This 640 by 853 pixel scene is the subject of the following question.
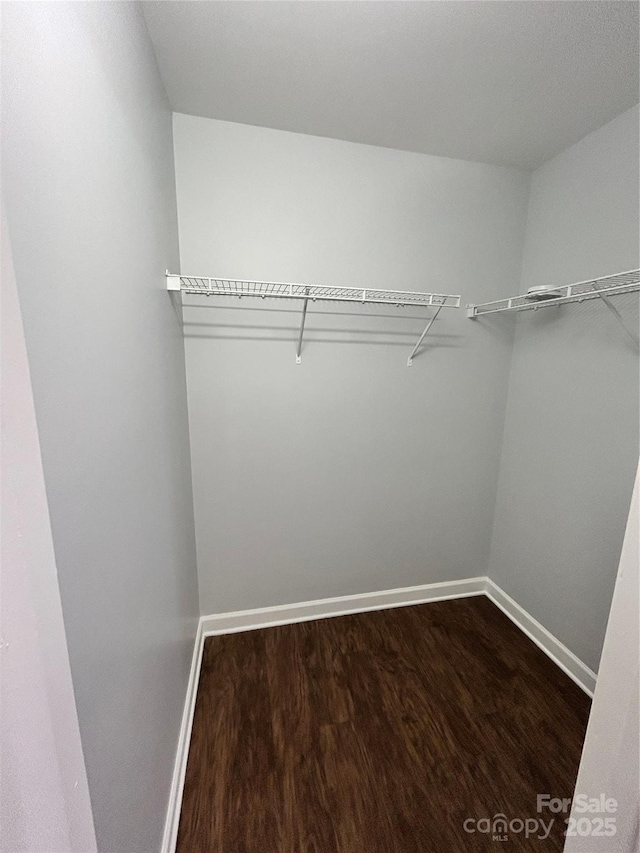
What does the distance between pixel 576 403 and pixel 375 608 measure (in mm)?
1675

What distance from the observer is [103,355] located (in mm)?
685

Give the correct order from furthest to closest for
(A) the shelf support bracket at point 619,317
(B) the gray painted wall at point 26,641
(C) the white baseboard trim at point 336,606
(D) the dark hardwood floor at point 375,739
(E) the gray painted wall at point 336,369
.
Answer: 1. (C) the white baseboard trim at point 336,606
2. (E) the gray painted wall at point 336,369
3. (A) the shelf support bracket at point 619,317
4. (D) the dark hardwood floor at point 375,739
5. (B) the gray painted wall at point 26,641

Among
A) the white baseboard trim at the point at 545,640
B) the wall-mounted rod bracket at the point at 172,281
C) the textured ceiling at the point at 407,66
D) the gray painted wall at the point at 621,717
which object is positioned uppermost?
the textured ceiling at the point at 407,66

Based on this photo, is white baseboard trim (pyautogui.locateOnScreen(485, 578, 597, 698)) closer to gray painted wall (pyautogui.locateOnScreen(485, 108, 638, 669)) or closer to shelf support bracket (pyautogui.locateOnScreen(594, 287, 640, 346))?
gray painted wall (pyautogui.locateOnScreen(485, 108, 638, 669))

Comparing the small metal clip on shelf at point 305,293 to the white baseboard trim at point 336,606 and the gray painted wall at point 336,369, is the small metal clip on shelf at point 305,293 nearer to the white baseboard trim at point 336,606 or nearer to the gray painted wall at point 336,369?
the gray painted wall at point 336,369

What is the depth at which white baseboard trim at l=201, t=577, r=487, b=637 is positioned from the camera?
76.8 inches

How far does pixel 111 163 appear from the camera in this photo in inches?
29.7

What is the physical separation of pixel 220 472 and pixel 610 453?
1.91 m

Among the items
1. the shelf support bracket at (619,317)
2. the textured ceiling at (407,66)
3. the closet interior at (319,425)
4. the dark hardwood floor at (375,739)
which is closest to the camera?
the closet interior at (319,425)

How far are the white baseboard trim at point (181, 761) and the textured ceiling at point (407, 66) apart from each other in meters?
2.51

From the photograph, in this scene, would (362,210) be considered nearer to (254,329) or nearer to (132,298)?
(254,329)

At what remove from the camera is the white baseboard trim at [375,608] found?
1645 mm

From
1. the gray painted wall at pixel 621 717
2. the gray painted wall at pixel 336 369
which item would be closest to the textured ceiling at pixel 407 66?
the gray painted wall at pixel 336 369

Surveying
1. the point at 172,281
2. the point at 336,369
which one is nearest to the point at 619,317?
the point at 336,369
